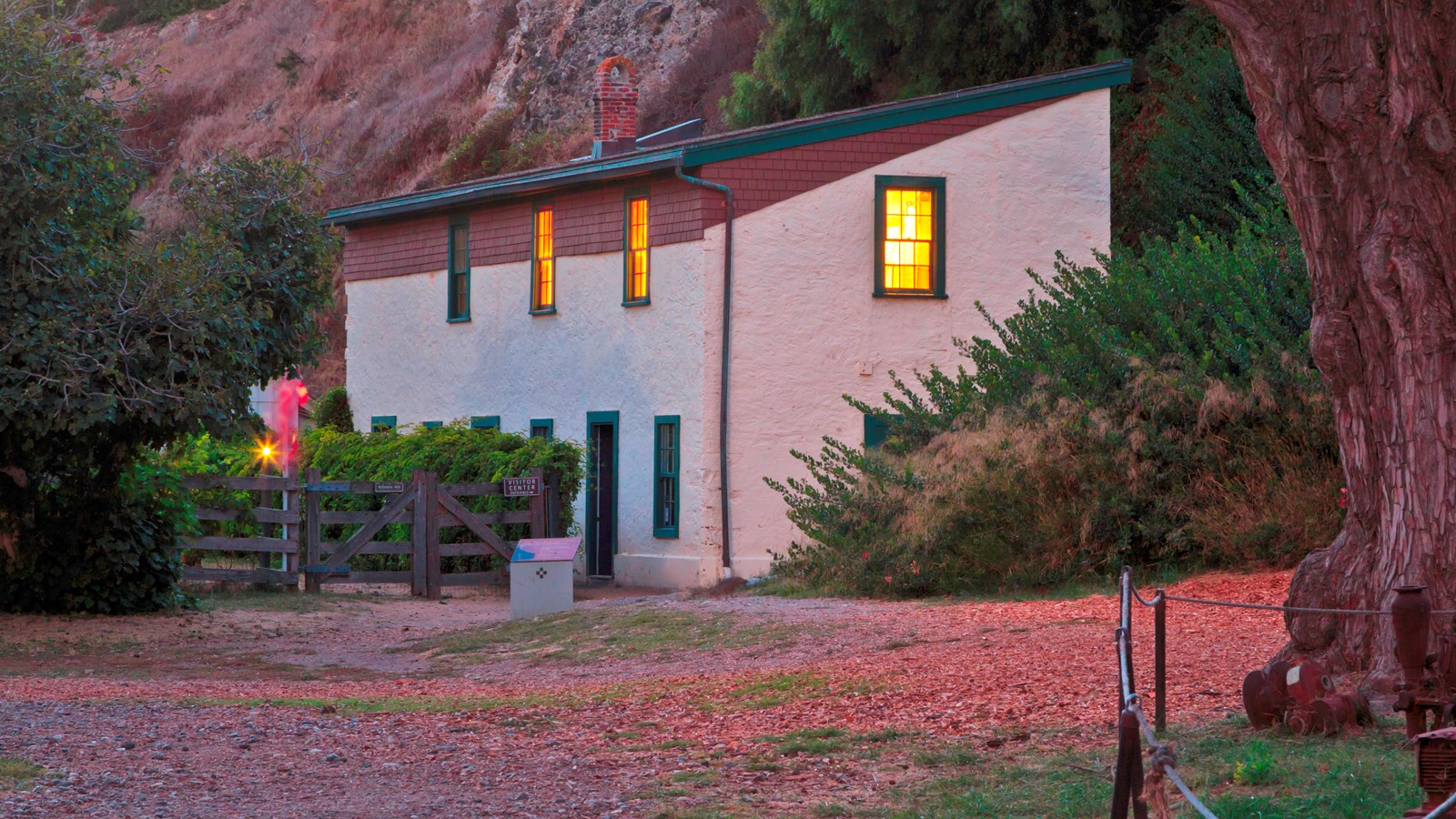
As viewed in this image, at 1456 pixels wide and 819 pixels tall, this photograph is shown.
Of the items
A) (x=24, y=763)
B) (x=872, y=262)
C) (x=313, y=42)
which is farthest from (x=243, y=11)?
(x=24, y=763)

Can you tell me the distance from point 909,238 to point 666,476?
449cm

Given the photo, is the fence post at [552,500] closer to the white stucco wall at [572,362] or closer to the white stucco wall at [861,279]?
the white stucco wall at [572,362]

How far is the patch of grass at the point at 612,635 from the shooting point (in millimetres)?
14812

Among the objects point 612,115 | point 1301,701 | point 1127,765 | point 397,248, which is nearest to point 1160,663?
point 1301,701

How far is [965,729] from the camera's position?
31.1 ft

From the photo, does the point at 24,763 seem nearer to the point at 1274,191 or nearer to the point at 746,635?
the point at 746,635

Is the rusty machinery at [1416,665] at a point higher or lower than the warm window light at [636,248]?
lower

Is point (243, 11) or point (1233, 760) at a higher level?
point (243, 11)

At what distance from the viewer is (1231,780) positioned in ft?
24.6

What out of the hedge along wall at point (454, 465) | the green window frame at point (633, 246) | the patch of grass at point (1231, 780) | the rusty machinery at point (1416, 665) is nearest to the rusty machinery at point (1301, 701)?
the patch of grass at point (1231, 780)

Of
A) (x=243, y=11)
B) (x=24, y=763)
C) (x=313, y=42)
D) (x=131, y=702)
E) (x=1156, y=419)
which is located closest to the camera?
(x=24, y=763)

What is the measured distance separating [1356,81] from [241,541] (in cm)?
1519

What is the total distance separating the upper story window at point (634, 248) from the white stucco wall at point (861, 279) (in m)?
1.96

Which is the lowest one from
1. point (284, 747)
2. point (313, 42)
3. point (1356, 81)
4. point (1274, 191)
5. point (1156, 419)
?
point (284, 747)
